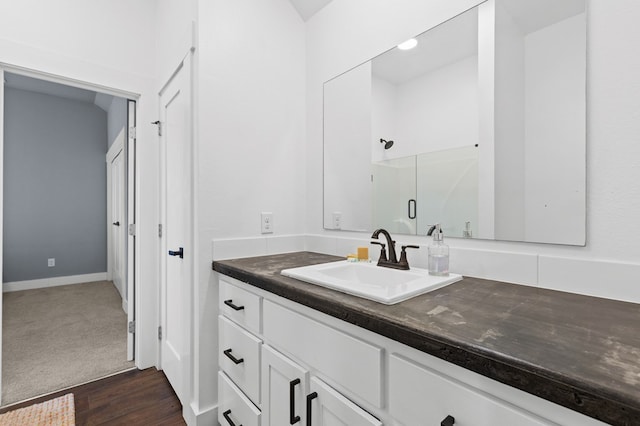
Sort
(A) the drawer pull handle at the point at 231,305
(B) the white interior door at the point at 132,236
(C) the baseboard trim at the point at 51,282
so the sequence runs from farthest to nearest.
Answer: (C) the baseboard trim at the point at 51,282
(B) the white interior door at the point at 132,236
(A) the drawer pull handle at the point at 231,305

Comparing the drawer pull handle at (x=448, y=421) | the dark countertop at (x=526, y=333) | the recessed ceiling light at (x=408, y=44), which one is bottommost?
the drawer pull handle at (x=448, y=421)

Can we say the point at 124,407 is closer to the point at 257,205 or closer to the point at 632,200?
the point at 257,205

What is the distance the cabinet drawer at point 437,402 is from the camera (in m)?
0.54

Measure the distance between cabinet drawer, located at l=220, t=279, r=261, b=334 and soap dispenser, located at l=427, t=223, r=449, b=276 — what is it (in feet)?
2.29

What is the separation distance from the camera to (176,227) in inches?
73.9

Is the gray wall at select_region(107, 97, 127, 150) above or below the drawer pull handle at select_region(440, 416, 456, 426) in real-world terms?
above

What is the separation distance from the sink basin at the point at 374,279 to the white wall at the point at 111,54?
4.98 ft

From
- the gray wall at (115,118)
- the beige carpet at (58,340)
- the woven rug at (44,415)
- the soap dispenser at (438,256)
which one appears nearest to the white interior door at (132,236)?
the beige carpet at (58,340)

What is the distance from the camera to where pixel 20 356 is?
2.27 meters

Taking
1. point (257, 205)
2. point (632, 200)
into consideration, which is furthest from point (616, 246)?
point (257, 205)

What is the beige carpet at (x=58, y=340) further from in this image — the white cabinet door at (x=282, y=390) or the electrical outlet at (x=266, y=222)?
the white cabinet door at (x=282, y=390)

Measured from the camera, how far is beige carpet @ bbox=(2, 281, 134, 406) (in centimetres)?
199

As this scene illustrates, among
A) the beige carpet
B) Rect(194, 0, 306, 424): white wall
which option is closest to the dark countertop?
Rect(194, 0, 306, 424): white wall

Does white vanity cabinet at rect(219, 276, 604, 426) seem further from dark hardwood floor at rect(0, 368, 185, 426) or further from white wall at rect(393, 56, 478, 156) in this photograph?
white wall at rect(393, 56, 478, 156)
